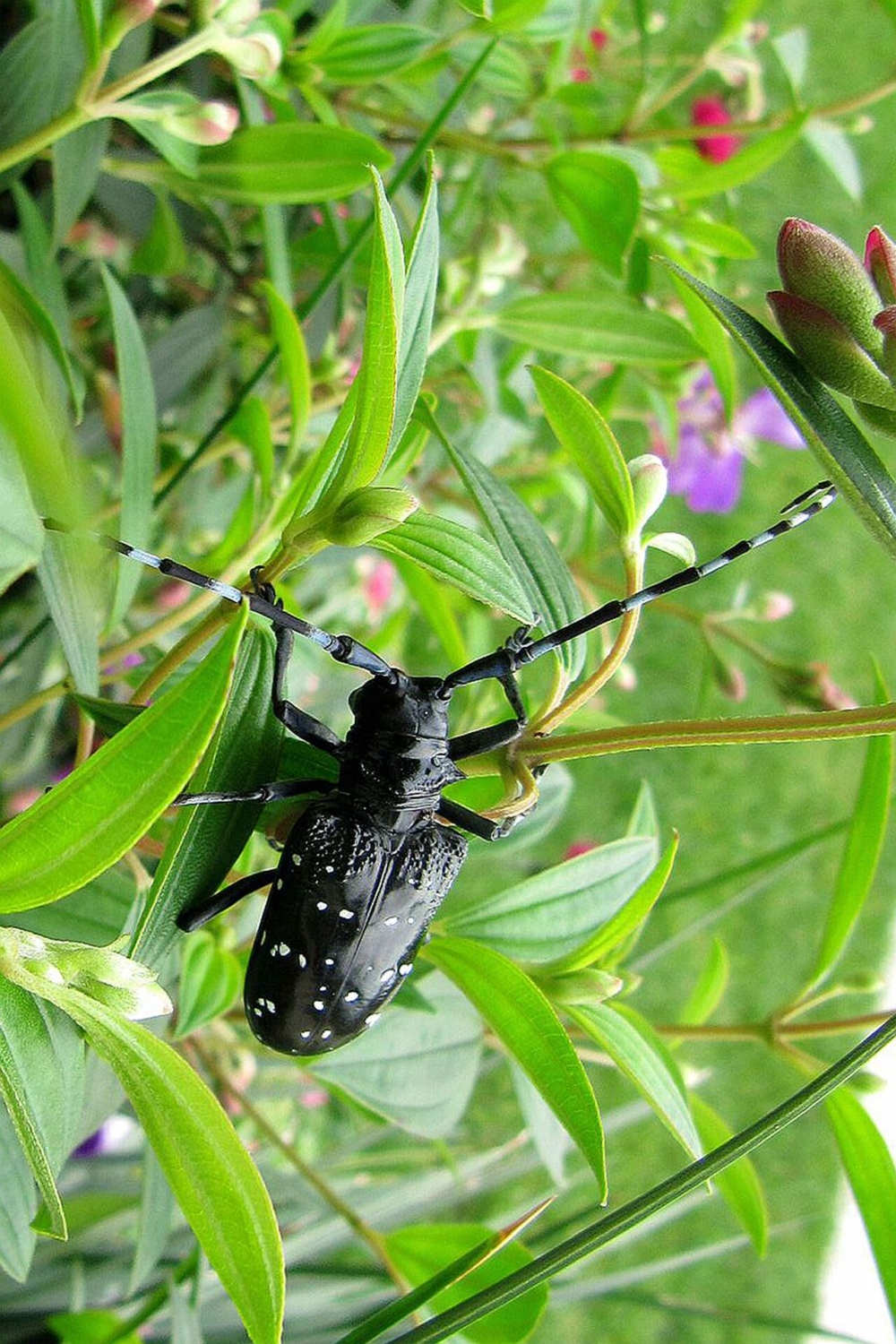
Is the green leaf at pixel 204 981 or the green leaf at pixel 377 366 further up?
the green leaf at pixel 377 366

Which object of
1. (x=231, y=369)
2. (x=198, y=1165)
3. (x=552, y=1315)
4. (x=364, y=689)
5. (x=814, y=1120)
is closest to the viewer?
(x=198, y=1165)

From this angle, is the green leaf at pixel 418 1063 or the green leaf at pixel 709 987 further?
the green leaf at pixel 709 987

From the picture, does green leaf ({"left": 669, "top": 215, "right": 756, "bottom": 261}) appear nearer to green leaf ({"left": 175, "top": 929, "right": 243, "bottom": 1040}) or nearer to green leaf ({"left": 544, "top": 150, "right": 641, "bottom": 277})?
green leaf ({"left": 544, "top": 150, "right": 641, "bottom": 277})

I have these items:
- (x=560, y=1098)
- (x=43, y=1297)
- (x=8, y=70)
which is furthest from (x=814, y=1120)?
(x=8, y=70)

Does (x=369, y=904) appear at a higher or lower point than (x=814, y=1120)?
lower

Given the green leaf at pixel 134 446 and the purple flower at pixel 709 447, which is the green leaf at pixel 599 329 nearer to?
the green leaf at pixel 134 446

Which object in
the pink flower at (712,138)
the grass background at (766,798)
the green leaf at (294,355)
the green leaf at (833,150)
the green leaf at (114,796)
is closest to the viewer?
the green leaf at (114,796)

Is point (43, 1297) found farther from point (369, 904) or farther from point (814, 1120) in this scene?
point (814, 1120)

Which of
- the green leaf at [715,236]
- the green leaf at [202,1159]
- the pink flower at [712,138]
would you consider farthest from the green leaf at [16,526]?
the pink flower at [712,138]
